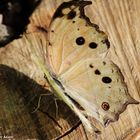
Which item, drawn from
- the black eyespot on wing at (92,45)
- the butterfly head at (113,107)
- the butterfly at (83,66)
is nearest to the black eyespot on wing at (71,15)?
the butterfly at (83,66)

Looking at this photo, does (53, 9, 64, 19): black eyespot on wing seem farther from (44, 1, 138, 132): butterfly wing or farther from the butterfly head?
the butterfly head

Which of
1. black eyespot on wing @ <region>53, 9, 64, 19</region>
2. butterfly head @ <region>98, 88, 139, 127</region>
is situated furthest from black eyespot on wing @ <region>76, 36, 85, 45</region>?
butterfly head @ <region>98, 88, 139, 127</region>

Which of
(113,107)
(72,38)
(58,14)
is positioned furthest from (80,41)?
(113,107)

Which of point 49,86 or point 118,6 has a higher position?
point 118,6

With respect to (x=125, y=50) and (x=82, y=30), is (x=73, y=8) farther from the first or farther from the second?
(x=125, y=50)

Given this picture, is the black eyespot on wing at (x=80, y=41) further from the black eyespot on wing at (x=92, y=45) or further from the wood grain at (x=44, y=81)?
the wood grain at (x=44, y=81)

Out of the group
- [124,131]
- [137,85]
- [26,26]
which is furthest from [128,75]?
[26,26]
